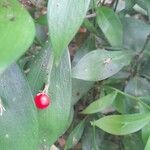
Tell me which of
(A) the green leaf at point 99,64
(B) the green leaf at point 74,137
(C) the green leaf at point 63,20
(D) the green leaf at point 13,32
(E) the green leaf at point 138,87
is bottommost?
(B) the green leaf at point 74,137

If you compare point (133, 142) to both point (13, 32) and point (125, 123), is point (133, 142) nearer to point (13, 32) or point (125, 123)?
point (125, 123)

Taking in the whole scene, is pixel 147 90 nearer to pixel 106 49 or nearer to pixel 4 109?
pixel 106 49

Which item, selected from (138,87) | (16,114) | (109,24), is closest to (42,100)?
(16,114)

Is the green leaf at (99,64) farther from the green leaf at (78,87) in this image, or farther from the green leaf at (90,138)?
the green leaf at (90,138)

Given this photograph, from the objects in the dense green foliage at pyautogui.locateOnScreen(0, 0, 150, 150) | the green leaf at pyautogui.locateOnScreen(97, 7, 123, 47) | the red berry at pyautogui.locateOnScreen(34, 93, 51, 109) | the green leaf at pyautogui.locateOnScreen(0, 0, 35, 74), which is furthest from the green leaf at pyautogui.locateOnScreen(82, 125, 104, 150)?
the green leaf at pyautogui.locateOnScreen(0, 0, 35, 74)

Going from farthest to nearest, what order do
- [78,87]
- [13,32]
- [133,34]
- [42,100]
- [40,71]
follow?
[133,34] < [78,87] < [40,71] < [42,100] < [13,32]

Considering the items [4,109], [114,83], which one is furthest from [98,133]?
[4,109]

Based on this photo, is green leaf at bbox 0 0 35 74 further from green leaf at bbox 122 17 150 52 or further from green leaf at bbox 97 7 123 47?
green leaf at bbox 122 17 150 52

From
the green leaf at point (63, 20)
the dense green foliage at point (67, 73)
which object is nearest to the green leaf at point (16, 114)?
the dense green foliage at point (67, 73)
